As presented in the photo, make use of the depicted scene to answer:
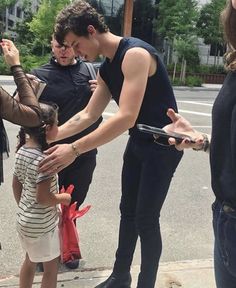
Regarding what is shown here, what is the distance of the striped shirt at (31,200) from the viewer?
2744 mm

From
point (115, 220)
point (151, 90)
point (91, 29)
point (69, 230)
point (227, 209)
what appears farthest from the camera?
point (115, 220)

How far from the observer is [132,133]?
3.07 metres

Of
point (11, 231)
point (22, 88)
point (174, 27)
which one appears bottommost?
point (11, 231)

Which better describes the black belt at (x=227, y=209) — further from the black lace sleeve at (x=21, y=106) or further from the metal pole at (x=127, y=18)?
the metal pole at (x=127, y=18)

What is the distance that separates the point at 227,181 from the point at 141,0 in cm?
3203

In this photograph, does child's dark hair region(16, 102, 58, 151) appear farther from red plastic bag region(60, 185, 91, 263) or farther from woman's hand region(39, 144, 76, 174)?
red plastic bag region(60, 185, 91, 263)

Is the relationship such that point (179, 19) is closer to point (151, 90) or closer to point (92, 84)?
point (92, 84)

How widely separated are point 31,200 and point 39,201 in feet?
0.25

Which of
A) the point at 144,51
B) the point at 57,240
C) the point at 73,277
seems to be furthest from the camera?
the point at 73,277

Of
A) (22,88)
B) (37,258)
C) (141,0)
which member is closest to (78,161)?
(37,258)

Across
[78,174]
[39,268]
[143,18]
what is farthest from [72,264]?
[143,18]

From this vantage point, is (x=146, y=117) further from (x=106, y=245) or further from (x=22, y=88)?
(x=106, y=245)

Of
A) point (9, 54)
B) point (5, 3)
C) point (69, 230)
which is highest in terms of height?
point (5, 3)

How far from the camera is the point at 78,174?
3.86 m
